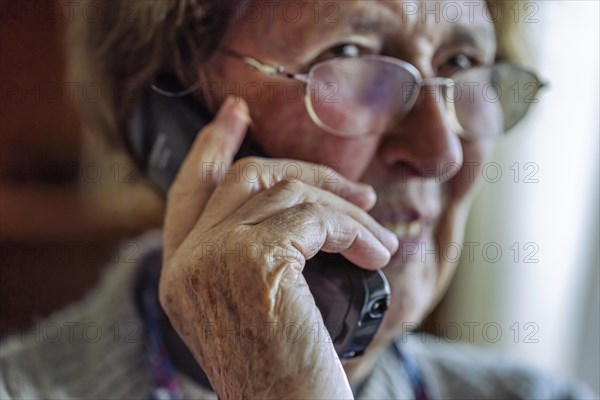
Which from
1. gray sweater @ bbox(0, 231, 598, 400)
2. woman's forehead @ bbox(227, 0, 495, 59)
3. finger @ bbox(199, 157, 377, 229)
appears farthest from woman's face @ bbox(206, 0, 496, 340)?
gray sweater @ bbox(0, 231, 598, 400)

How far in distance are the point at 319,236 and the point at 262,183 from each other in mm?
114

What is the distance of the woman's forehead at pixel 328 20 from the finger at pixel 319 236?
252 millimetres

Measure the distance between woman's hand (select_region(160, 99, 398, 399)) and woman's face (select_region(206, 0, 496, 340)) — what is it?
0.21 ft

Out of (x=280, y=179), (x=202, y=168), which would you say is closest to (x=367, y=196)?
(x=280, y=179)

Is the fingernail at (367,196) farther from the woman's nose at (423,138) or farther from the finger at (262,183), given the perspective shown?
the woman's nose at (423,138)

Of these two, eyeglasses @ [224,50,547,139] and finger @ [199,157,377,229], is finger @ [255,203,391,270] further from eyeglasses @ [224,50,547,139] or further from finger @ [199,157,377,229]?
eyeglasses @ [224,50,547,139]

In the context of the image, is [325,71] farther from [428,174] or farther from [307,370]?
[307,370]

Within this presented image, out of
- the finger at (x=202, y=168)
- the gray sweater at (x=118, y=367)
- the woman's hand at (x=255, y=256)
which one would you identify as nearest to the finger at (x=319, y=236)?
the woman's hand at (x=255, y=256)

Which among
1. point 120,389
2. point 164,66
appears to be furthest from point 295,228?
point 120,389

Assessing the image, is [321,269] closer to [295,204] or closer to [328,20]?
[295,204]

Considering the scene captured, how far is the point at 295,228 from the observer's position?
732 mm

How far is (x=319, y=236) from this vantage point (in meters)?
0.75

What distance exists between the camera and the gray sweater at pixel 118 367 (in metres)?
1.05

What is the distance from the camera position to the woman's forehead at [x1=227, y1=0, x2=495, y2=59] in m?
0.90
